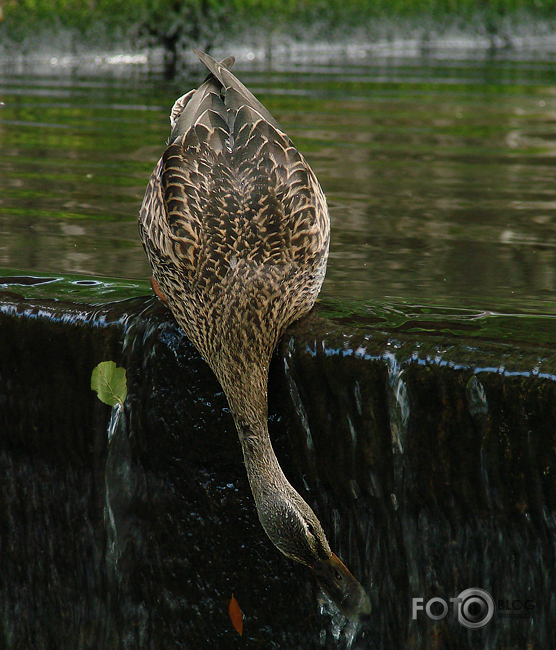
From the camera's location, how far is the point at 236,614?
4.12m

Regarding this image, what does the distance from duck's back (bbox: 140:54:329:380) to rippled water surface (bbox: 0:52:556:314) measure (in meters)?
0.68

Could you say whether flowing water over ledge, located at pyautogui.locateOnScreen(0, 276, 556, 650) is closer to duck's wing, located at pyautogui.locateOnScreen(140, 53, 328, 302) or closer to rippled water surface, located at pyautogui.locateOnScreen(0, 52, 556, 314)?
duck's wing, located at pyautogui.locateOnScreen(140, 53, 328, 302)

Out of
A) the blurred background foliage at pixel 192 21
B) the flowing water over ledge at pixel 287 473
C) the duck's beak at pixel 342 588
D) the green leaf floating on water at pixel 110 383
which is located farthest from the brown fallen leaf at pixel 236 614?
the blurred background foliage at pixel 192 21

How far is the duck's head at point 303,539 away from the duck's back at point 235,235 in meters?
0.60

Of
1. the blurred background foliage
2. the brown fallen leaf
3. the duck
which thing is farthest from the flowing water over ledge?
the blurred background foliage

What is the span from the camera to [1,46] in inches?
649

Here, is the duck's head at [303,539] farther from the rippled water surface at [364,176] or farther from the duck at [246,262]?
the rippled water surface at [364,176]

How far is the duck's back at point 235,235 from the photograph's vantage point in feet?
12.4

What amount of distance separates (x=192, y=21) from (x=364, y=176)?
39.9 feet

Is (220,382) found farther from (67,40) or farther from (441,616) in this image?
(67,40)

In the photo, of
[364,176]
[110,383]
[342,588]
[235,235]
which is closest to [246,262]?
[235,235]

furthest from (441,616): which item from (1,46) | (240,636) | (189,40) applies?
(189,40)

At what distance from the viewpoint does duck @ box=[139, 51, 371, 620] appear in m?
3.68

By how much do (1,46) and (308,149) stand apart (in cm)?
975
